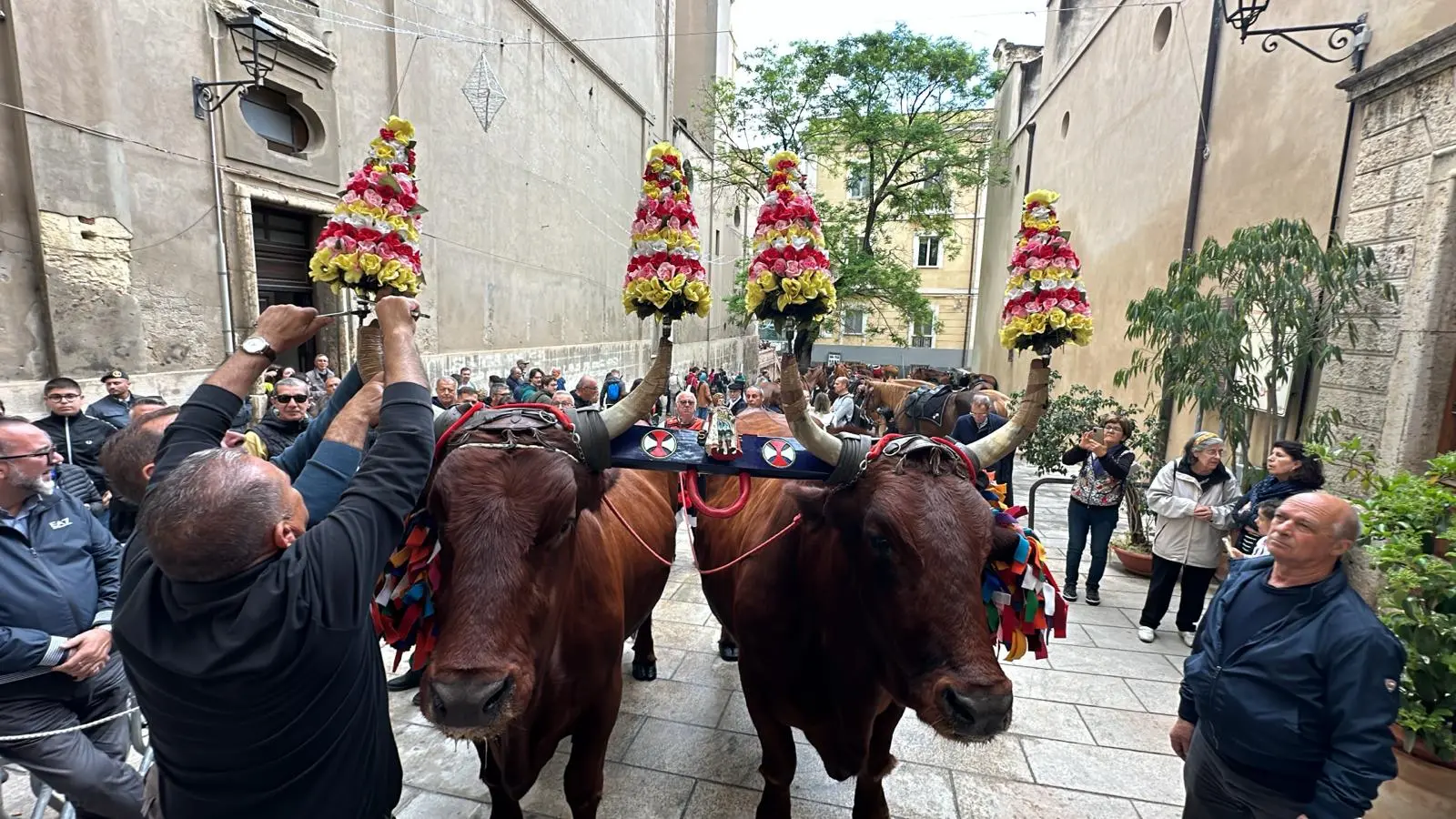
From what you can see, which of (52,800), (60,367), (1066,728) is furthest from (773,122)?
(52,800)

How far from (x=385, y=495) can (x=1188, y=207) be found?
36.4ft

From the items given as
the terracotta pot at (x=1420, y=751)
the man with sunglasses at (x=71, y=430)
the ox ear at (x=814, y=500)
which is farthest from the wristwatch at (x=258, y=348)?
the terracotta pot at (x=1420, y=751)

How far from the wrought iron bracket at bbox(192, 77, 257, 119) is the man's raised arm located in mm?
8845

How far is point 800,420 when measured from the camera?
2.53 m

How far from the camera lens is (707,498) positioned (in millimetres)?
4617

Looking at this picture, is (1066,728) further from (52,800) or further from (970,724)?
(52,800)

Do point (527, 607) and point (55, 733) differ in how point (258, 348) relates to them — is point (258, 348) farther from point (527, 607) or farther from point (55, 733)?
point (55, 733)

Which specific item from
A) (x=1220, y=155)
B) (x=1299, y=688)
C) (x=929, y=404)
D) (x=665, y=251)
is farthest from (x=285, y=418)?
(x=1220, y=155)

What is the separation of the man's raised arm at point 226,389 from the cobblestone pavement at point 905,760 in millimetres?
2397

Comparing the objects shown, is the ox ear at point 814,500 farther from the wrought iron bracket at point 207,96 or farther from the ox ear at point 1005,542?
the wrought iron bracket at point 207,96

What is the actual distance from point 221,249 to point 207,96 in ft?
6.75

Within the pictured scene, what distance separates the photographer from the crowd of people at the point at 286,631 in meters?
1.54

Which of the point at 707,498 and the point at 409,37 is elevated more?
the point at 409,37

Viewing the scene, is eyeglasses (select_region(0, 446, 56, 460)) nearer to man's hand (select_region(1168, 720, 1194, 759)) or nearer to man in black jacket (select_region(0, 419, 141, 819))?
man in black jacket (select_region(0, 419, 141, 819))
